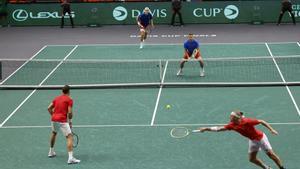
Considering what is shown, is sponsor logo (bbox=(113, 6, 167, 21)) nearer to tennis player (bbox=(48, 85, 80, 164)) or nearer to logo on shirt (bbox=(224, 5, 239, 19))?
logo on shirt (bbox=(224, 5, 239, 19))

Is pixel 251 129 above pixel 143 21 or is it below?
above

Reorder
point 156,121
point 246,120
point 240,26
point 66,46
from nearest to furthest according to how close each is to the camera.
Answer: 1. point 246,120
2. point 156,121
3. point 66,46
4. point 240,26

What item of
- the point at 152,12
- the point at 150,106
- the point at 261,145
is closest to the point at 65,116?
the point at 261,145

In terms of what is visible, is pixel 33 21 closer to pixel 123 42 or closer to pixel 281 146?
pixel 123 42

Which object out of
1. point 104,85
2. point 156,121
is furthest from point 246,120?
point 104,85

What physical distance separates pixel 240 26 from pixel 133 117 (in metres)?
20.4

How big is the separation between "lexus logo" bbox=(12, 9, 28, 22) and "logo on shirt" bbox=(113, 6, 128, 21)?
17.5 feet

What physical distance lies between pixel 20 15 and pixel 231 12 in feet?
41.1

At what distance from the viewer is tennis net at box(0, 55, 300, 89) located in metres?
27.5

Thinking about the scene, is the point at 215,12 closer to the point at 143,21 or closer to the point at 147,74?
the point at 143,21

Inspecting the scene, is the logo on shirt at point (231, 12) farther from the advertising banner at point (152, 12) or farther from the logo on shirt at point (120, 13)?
the logo on shirt at point (120, 13)

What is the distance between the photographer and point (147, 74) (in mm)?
29156

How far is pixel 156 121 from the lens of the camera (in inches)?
895

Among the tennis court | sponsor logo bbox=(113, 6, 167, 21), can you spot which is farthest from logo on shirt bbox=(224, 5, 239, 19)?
the tennis court
